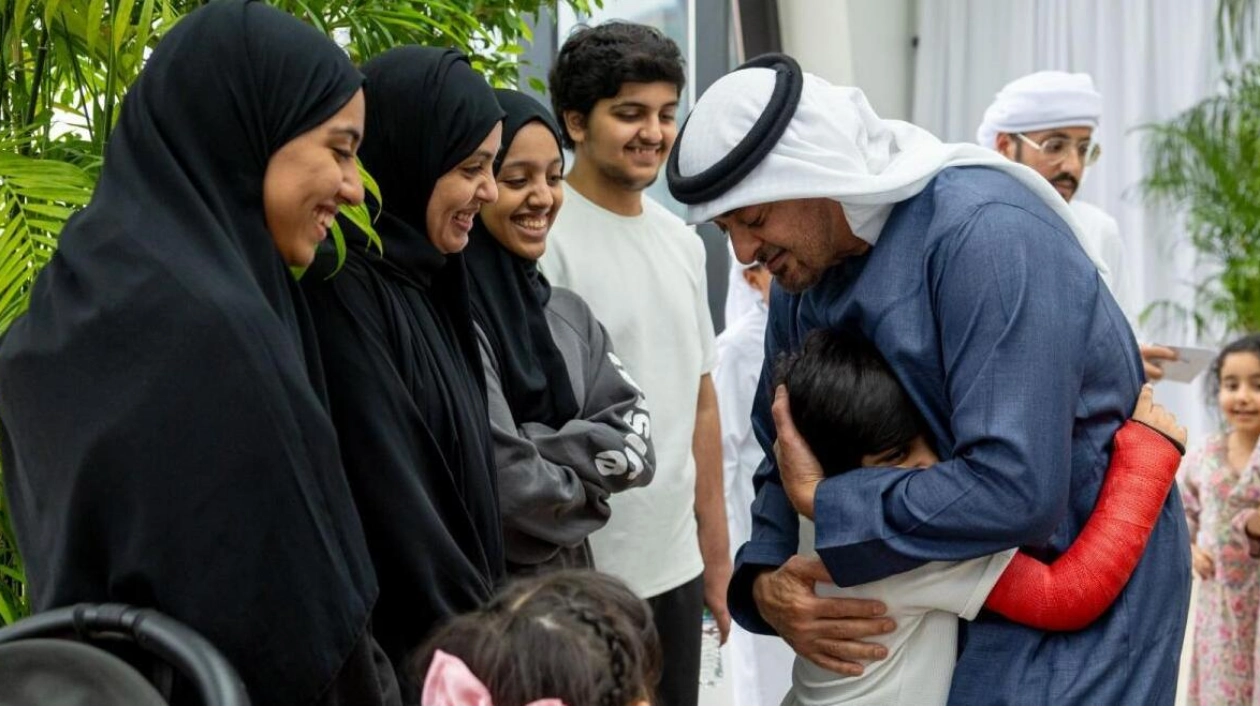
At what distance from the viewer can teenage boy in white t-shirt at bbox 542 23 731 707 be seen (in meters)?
2.87

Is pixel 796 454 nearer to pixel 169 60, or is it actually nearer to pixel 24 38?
pixel 169 60

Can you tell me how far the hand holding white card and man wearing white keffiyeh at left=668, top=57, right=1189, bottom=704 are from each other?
2.16m

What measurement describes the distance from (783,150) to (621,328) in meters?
0.98

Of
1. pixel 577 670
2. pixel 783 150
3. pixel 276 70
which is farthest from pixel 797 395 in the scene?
pixel 276 70

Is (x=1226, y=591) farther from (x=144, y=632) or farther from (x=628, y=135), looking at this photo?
(x=144, y=632)

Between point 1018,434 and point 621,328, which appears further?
point 621,328

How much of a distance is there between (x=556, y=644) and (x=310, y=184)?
600 mm

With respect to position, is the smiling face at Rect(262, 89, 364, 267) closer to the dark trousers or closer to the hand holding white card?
the dark trousers

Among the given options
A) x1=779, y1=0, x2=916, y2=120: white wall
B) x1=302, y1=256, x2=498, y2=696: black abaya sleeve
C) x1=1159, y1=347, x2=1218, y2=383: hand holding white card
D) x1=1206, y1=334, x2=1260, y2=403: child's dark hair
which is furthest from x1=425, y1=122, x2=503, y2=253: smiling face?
x1=779, y1=0, x2=916, y2=120: white wall

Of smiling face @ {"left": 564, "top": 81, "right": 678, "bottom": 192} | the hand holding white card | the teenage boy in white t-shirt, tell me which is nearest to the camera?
the teenage boy in white t-shirt

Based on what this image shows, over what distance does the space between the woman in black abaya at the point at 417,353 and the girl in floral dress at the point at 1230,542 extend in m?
2.65

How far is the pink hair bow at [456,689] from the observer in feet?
4.70

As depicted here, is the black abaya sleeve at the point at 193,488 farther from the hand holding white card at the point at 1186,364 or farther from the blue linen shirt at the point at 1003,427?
the hand holding white card at the point at 1186,364

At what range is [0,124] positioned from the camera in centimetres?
225
